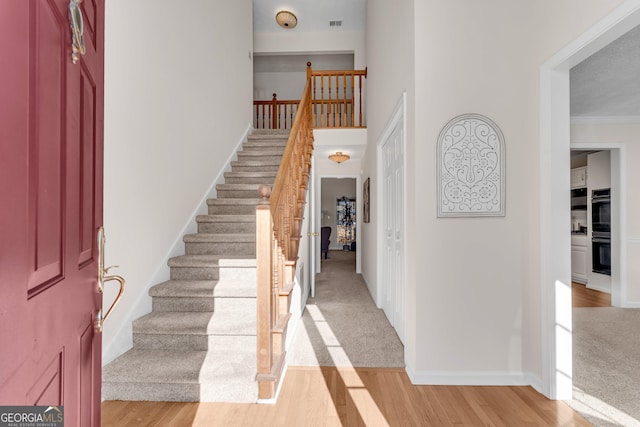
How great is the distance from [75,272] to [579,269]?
288 inches

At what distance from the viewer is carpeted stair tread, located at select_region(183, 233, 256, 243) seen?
305cm

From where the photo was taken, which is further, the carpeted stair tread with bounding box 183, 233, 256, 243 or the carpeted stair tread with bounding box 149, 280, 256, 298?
the carpeted stair tread with bounding box 183, 233, 256, 243

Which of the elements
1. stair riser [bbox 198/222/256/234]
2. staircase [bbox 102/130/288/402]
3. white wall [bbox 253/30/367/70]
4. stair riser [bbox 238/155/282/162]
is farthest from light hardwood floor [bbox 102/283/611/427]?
white wall [bbox 253/30/367/70]

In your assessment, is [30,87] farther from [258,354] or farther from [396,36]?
[396,36]

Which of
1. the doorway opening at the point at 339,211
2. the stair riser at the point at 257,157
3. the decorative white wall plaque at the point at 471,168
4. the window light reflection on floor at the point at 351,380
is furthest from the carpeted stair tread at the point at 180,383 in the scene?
the doorway opening at the point at 339,211

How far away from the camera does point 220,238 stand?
10.3 feet

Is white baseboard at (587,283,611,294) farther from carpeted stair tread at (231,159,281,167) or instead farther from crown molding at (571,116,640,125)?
carpeted stair tread at (231,159,281,167)

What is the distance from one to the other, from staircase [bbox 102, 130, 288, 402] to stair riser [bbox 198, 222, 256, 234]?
1cm

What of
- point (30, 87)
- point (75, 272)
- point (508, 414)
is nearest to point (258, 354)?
point (75, 272)

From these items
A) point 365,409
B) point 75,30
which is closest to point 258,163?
point 365,409

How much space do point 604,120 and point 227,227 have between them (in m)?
5.11

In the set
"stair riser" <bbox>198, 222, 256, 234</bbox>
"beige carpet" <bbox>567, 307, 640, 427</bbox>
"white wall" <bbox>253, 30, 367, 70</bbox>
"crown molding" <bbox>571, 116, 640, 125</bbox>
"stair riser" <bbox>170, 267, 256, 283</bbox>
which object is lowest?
"beige carpet" <bbox>567, 307, 640, 427</bbox>

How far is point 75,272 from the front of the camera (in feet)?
2.62

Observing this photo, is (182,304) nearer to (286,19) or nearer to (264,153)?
(264,153)
